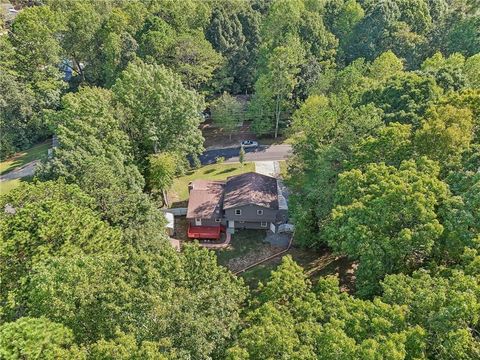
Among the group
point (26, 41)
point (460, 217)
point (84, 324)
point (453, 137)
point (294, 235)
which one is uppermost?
point (26, 41)

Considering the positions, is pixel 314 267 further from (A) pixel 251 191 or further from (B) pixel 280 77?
(B) pixel 280 77

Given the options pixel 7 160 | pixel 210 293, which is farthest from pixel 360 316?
pixel 7 160

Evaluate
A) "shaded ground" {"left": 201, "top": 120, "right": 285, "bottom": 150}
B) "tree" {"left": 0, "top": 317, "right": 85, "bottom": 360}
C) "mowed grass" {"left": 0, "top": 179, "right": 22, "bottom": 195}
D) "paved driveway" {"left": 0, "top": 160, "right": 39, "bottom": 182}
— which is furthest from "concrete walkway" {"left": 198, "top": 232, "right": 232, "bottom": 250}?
"paved driveway" {"left": 0, "top": 160, "right": 39, "bottom": 182}

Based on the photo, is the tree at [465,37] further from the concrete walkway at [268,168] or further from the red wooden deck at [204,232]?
the red wooden deck at [204,232]

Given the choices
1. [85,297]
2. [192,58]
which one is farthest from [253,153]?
[85,297]

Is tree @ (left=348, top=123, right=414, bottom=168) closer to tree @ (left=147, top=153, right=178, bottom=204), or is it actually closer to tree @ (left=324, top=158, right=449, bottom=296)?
tree @ (left=324, top=158, right=449, bottom=296)

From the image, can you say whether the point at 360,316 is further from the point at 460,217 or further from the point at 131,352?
the point at 131,352
